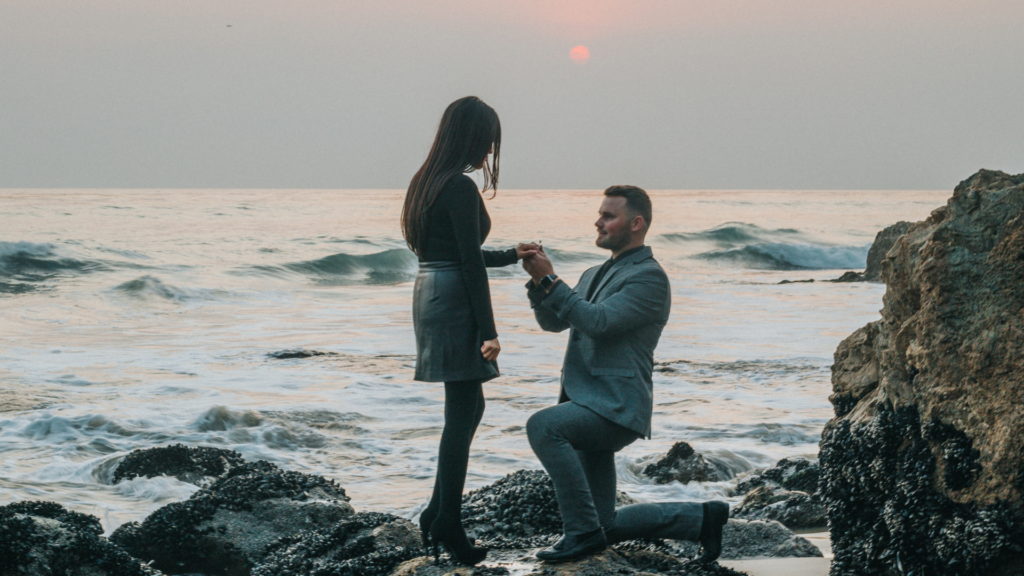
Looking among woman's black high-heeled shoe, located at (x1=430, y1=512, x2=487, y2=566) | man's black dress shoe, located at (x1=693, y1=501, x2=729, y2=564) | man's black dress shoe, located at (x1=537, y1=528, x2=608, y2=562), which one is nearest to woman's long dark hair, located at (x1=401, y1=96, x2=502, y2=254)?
woman's black high-heeled shoe, located at (x1=430, y1=512, x2=487, y2=566)

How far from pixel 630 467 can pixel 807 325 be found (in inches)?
416

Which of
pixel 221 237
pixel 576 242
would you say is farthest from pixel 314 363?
pixel 576 242

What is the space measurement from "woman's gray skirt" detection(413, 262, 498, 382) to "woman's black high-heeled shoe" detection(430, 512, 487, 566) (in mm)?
572

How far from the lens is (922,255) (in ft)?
12.1

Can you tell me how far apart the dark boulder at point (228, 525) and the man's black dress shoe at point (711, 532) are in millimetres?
2527

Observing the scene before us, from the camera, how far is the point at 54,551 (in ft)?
12.9

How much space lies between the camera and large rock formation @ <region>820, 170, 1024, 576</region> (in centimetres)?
326

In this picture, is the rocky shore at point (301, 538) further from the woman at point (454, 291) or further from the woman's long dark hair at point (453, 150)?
the woman's long dark hair at point (453, 150)

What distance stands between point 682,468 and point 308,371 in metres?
6.69

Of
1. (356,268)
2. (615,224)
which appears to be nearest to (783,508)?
(615,224)

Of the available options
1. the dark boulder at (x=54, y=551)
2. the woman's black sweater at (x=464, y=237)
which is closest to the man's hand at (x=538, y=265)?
the woman's black sweater at (x=464, y=237)

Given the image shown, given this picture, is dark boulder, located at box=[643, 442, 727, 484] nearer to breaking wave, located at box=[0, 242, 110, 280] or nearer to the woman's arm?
the woman's arm

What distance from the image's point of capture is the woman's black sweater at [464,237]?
3.26 meters

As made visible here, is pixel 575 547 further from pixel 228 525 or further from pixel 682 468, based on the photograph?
pixel 682 468
